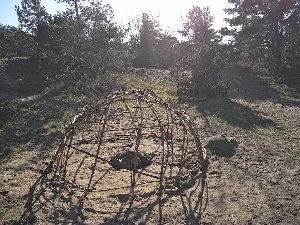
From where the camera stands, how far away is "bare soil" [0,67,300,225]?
5145 mm

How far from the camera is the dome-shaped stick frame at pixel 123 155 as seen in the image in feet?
20.4

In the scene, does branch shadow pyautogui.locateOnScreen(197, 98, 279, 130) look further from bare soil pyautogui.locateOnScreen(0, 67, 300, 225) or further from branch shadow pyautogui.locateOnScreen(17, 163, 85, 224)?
branch shadow pyautogui.locateOnScreen(17, 163, 85, 224)

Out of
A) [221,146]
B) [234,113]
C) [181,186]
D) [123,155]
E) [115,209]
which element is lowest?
[115,209]

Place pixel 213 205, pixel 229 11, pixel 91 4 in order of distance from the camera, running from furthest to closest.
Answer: pixel 229 11
pixel 91 4
pixel 213 205

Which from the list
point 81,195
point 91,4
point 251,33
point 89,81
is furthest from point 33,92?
point 251,33

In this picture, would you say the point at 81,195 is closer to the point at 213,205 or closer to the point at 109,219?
the point at 109,219

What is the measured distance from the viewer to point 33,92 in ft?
50.2

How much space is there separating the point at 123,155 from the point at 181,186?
2361 mm

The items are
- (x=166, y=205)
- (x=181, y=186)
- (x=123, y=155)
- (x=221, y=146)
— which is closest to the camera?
(x=166, y=205)

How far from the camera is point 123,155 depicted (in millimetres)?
8180

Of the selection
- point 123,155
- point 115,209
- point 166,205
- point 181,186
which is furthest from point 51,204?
point 123,155

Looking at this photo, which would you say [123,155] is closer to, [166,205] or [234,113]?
[166,205]

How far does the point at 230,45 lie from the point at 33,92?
1807 cm

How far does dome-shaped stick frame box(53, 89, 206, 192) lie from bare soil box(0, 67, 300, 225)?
28 cm
